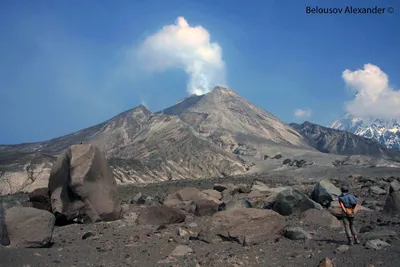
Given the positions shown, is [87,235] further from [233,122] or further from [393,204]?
[233,122]

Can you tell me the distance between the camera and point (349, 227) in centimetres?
1051

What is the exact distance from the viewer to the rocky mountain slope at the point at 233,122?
425 ft

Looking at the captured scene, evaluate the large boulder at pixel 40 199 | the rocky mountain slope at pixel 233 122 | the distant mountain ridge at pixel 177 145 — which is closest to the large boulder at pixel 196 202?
the large boulder at pixel 40 199

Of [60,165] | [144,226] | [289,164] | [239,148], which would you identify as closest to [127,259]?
[144,226]

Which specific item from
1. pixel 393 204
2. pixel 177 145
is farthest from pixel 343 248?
pixel 177 145

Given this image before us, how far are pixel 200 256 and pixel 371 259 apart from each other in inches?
164

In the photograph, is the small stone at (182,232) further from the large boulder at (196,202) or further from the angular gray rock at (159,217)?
the large boulder at (196,202)

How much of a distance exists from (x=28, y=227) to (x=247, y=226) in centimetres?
631

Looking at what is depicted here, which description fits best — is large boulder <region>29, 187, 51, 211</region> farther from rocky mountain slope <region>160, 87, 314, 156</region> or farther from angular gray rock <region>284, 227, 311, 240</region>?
rocky mountain slope <region>160, 87, 314, 156</region>

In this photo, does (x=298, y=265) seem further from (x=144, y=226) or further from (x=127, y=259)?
(x=144, y=226)

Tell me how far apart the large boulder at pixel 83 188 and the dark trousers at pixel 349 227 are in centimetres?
871

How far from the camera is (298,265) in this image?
8820 mm

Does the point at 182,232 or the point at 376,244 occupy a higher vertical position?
the point at 182,232

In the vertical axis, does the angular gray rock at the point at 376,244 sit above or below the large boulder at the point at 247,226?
below
